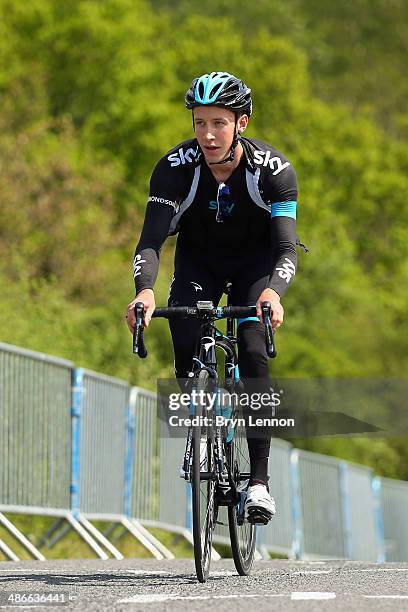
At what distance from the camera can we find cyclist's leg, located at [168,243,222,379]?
838 cm

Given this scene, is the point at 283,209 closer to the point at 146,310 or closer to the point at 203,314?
the point at 203,314

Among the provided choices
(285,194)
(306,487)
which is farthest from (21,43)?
(285,194)

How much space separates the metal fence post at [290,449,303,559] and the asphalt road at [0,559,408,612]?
12769 mm

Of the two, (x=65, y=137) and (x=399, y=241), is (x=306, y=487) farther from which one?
(x=399, y=241)

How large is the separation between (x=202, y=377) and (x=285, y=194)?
124 cm

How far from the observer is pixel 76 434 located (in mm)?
14398

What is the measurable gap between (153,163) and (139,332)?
40610mm

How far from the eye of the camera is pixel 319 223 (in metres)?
55.1

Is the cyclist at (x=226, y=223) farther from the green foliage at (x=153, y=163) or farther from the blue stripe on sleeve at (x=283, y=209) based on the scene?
the green foliage at (x=153, y=163)

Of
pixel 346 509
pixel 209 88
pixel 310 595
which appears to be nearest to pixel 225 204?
pixel 209 88

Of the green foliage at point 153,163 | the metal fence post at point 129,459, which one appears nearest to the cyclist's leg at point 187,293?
the metal fence post at point 129,459

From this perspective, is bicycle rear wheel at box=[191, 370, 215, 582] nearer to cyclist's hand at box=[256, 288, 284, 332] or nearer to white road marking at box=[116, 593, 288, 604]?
cyclist's hand at box=[256, 288, 284, 332]

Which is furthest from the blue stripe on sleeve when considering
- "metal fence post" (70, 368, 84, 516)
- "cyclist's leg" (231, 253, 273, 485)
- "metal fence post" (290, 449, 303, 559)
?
"metal fence post" (290, 449, 303, 559)

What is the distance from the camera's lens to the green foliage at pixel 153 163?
3372 cm
